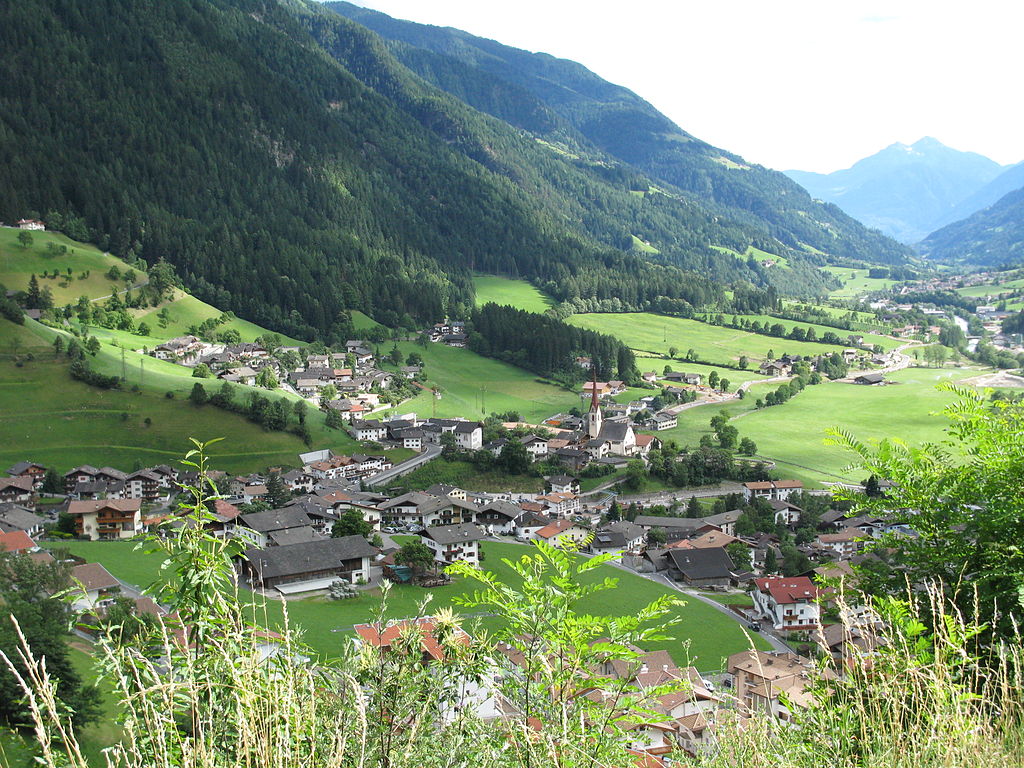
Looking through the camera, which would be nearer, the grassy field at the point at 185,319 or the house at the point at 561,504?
the house at the point at 561,504

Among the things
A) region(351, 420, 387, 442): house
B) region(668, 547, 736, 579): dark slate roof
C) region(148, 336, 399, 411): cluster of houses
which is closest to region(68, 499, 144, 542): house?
region(351, 420, 387, 442): house

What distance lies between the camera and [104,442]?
60.2 metres

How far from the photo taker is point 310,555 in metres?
42.7

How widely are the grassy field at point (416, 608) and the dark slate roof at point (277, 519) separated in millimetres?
6295

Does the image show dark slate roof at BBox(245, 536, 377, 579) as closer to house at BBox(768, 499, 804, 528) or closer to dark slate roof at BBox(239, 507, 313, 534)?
dark slate roof at BBox(239, 507, 313, 534)

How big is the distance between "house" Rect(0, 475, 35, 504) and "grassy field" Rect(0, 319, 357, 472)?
530cm

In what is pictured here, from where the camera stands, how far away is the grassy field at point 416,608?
33.3 metres

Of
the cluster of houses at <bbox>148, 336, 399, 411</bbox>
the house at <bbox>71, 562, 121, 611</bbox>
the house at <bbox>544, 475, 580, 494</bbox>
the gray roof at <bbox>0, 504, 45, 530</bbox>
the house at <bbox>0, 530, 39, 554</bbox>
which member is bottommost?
the house at <bbox>544, 475, 580, 494</bbox>

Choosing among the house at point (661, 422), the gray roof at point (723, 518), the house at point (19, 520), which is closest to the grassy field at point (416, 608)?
the house at point (19, 520)

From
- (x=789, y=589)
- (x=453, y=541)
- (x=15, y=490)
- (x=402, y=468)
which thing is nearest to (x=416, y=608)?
(x=453, y=541)

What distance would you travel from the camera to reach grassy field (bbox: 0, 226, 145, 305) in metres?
87.4

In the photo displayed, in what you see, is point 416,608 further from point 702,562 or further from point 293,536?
point 702,562

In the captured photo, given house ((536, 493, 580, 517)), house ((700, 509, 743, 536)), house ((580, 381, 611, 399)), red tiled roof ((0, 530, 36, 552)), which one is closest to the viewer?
red tiled roof ((0, 530, 36, 552))

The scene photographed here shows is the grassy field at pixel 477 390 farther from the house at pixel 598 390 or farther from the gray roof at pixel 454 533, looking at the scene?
the gray roof at pixel 454 533
